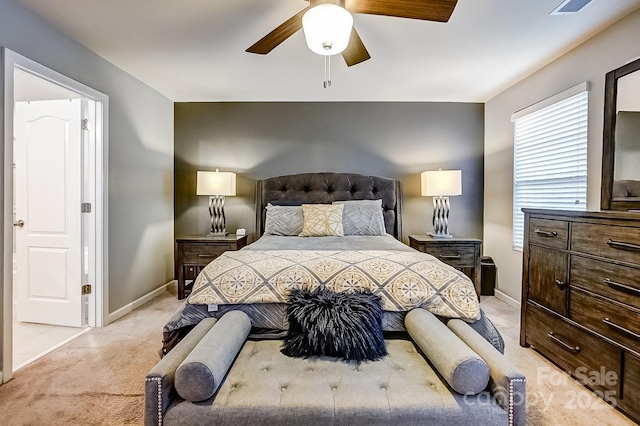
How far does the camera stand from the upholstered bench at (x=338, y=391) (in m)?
1.16

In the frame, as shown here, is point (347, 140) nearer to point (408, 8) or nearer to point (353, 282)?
point (408, 8)

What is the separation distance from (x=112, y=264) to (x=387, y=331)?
2.65 metres

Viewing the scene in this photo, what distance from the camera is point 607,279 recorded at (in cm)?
183

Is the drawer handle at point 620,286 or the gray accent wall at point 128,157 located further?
the gray accent wall at point 128,157

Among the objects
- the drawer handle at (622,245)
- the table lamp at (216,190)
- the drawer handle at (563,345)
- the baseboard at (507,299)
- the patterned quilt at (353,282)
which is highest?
the table lamp at (216,190)

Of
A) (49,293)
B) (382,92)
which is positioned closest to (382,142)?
(382,92)

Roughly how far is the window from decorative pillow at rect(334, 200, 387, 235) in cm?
150

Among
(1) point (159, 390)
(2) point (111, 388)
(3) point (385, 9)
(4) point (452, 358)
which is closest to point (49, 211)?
(2) point (111, 388)

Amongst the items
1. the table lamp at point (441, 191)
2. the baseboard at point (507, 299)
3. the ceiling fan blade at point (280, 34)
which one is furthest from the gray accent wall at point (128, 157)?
the baseboard at point (507, 299)

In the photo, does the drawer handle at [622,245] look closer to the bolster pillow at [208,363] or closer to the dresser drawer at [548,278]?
the dresser drawer at [548,278]

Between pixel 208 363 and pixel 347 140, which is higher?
pixel 347 140

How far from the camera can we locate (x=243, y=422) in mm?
1163

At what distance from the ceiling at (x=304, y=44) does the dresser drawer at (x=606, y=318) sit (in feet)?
6.07

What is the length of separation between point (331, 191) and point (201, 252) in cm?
167
